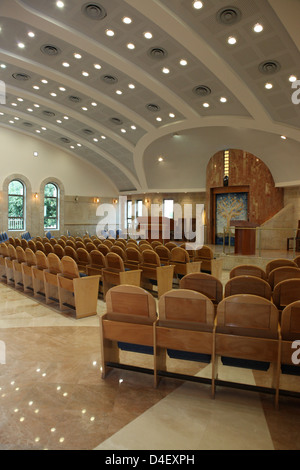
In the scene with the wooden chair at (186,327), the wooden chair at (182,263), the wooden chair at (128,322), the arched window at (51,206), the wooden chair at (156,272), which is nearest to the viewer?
the wooden chair at (186,327)

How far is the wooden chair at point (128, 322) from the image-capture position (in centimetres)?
314

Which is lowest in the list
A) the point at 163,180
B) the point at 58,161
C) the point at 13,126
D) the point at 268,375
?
the point at 268,375

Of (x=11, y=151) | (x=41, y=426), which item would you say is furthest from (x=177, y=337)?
(x=11, y=151)

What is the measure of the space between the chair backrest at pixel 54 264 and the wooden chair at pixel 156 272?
5.56ft

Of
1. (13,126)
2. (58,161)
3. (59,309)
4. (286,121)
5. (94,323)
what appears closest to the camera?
(94,323)

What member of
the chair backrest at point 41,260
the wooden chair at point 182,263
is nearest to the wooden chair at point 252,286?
the wooden chair at point 182,263

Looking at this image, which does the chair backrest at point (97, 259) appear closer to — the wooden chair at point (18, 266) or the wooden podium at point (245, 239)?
the wooden chair at point (18, 266)

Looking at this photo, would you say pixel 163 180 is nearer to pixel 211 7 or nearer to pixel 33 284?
pixel 211 7

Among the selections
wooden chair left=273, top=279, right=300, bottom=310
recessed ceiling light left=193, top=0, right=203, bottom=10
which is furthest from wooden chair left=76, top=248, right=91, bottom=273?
recessed ceiling light left=193, top=0, right=203, bottom=10

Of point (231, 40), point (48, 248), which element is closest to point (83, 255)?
point (48, 248)

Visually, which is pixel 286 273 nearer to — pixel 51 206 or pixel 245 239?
pixel 245 239

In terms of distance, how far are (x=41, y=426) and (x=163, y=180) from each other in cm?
1632

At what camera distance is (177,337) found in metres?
2.99

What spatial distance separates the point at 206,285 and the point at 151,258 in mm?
2988
